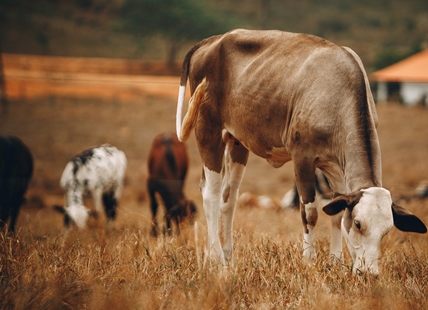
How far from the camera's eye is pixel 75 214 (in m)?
7.43

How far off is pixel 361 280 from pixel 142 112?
16.6 metres

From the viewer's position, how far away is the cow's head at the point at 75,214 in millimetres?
7225

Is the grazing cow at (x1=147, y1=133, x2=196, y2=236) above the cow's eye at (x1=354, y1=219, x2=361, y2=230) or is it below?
below

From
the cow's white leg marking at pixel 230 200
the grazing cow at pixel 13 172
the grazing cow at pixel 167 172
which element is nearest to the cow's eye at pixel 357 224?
the cow's white leg marking at pixel 230 200

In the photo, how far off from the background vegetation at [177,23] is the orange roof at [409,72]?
9.17 feet

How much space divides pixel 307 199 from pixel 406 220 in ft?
2.81

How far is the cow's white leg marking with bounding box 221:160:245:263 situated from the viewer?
505 cm

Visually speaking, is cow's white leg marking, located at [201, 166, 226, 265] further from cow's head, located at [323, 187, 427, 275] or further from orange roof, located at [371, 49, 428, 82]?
orange roof, located at [371, 49, 428, 82]

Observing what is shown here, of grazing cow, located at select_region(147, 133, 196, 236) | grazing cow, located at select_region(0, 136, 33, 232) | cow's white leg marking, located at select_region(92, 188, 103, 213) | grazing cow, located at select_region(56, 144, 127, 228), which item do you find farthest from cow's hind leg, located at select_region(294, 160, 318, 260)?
grazing cow, located at select_region(0, 136, 33, 232)

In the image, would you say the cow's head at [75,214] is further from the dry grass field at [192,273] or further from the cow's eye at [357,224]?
the cow's eye at [357,224]

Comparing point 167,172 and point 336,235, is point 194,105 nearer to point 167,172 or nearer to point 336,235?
point 336,235

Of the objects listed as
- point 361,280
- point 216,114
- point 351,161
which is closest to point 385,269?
point 361,280

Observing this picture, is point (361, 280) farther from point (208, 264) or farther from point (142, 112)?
point (142, 112)

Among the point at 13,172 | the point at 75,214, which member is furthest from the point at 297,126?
the point at 13,172
